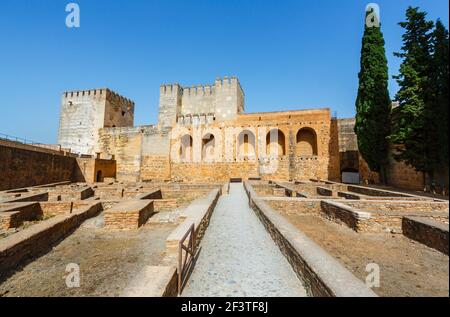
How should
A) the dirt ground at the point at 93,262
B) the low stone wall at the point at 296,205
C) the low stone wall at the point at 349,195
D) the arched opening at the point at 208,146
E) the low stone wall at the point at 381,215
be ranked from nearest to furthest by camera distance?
the dirt ground at the point at 93,262 → the low stone wall at the point at 381,215 → the low stone wall at the point at 296,205 → the low stone wall at the point at 349,195 → the arched opening at the point at 208,146

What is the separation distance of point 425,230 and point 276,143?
20.0 m

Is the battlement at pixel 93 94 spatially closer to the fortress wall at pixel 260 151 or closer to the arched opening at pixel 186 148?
the fortress wall at pixel 260 151

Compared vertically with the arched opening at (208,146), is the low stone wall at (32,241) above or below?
below

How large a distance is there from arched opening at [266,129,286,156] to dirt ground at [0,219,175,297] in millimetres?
19073

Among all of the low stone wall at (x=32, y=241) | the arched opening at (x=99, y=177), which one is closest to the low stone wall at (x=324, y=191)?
the low stone wall at (x=32, y=241)

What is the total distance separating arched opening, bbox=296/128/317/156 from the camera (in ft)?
78.6

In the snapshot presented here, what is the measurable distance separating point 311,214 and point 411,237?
378cm

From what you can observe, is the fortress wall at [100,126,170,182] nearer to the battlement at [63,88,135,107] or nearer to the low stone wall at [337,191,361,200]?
the battlement at [63,88,135,107]

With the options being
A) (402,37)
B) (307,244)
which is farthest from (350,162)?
(307,244)

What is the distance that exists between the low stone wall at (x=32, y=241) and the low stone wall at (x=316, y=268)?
5601 mm

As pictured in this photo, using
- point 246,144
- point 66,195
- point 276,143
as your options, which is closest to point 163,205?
point 66,195

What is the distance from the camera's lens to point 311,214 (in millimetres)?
9250

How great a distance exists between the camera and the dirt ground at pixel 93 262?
3.70 meters
